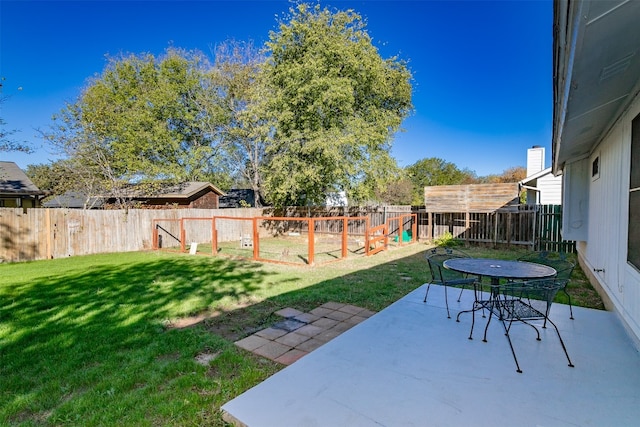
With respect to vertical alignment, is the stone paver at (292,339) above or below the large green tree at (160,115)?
below

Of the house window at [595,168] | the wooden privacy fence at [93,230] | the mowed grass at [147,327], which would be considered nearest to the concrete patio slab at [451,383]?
the mowed grass at [147,327]

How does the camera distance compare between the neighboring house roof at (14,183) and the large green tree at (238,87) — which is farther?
the large green tree at (238,87)

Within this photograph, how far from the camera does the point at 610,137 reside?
415cm

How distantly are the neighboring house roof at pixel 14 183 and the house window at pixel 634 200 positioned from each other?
18.2 meters

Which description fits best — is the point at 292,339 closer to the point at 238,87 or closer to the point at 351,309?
the point at 351,309

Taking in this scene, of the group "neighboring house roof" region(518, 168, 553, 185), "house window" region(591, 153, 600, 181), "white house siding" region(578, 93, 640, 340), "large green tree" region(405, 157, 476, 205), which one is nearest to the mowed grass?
"white house siding" region(578, 93, 640, 340)

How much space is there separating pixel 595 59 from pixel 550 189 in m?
13.0

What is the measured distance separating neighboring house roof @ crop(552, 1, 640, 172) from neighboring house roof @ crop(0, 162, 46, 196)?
17.6m

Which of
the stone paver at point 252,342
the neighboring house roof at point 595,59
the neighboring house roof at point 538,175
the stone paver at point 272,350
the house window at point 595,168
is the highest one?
the neighboring house roof at point 538,175

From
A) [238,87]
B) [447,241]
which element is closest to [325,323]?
[447,241]

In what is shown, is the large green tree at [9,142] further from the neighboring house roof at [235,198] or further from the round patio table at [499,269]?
the neighboring house roof at [235,198]

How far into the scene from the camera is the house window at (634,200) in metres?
2.87

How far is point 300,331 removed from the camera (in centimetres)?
367

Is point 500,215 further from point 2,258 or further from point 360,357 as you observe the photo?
point 2,258
